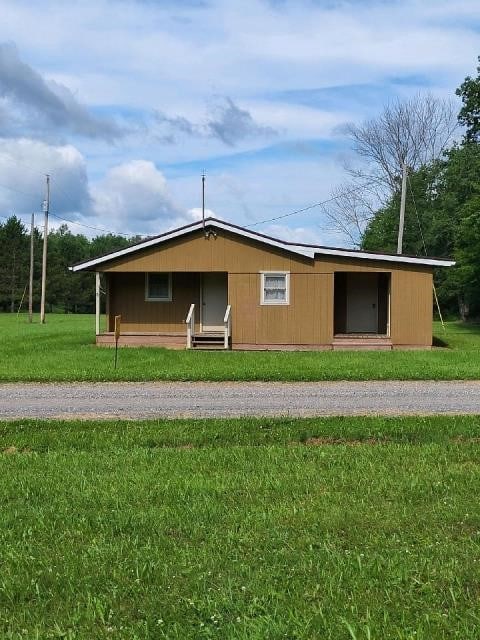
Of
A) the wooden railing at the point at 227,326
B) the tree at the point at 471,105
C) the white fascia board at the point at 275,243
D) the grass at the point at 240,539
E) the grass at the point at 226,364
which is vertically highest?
the tree at the point at 471,105

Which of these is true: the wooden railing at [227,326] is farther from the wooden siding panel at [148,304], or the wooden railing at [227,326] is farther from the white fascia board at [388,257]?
the white fascia board at [388,257]

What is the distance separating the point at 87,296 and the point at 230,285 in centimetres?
6284

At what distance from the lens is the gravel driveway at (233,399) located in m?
8.85

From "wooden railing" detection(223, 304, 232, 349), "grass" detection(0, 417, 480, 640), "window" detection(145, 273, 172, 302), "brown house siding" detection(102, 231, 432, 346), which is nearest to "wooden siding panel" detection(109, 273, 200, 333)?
"window" detection(145, 273, 172, 302)

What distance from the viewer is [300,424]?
7605 millimetres

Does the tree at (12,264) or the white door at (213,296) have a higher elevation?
the tree at (12,264)

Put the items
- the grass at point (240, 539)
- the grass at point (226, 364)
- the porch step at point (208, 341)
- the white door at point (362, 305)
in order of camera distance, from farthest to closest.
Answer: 1. the white door at point (362, 305)
2. the porch step at point (208, 341)
3. the grass at point (226, 364)
4. the grass at point (240, 539)

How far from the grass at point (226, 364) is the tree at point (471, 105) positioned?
2037 cm

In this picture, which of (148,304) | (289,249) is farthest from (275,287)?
(148,304)

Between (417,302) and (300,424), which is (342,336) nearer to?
(417,302)

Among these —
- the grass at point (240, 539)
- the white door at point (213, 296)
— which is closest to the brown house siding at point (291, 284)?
the white door at point (213, 296)

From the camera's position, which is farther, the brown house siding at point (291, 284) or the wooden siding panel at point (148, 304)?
the wooden siding panel at point (148, 304)

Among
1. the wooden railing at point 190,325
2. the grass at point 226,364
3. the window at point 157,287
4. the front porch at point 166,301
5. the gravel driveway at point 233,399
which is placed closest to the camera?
the gravel driveway at point 233,399

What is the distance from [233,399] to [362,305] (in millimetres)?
12258
